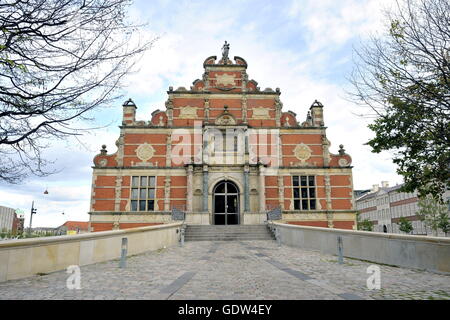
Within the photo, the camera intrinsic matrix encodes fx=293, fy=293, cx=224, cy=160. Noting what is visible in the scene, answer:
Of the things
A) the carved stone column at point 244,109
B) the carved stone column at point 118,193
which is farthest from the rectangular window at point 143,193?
the carved stone column at point 244,109

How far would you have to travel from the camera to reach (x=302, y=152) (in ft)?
69.5

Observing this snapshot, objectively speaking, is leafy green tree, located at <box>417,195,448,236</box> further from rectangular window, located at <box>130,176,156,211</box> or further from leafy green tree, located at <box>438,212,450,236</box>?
rectangular window, located at <box>130,176,156,211</box>

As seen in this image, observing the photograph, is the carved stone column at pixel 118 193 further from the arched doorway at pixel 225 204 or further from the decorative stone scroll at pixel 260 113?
the decorative stone scroll at pixel 260 113

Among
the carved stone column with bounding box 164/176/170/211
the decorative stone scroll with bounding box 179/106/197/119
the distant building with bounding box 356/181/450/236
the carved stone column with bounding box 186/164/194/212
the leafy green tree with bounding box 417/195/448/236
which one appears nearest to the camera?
the carved stone column with bounding box 186/164/194/212

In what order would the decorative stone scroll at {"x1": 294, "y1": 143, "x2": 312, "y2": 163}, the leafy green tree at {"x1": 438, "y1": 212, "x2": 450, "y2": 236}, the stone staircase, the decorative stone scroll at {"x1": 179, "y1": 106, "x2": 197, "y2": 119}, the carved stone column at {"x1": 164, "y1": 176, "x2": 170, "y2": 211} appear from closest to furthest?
the stone staircase → the carved stone column at {"x1": 164, "y1": 176, "x2": 170, "y2": 211} → the decorative stone scroll at {"x1": 294, "y1": 143, "x2": 312, "y2": 163} → the decorative stone scroll at {"x1": 179, "y1": 106, "x2": 197, "y2": 119} → the leafy green tree at {"x1": 438, "y1": 212, "x2": 450, "y2": 236}

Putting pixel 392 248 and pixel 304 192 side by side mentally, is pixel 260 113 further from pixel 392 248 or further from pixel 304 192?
pixel 392 248

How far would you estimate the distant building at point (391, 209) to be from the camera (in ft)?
162

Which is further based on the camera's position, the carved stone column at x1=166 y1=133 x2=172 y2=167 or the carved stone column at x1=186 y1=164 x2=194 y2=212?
the carved stone column at x1=166 y1=133 x2=172 y2=167

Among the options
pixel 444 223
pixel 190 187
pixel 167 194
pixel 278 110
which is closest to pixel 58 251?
pixel 190 187

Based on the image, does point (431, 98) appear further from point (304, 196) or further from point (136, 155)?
point (136, 155)

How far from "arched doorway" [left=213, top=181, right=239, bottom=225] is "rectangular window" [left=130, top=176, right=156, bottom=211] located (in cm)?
432

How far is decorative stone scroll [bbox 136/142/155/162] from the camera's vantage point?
67.6 ft

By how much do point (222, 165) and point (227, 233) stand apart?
5391 millimetres

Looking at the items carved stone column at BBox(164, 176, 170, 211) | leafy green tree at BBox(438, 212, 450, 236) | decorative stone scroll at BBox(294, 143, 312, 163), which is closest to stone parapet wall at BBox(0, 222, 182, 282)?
carved stone column at BBox(164, 176, 170, 211)
